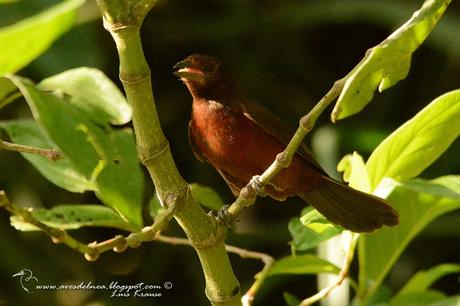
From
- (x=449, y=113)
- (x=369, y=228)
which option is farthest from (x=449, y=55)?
(x=449, y=113)

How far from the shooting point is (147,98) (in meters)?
1.16

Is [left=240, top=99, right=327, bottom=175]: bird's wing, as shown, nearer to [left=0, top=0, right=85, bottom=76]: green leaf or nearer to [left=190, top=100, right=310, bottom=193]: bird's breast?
[left=190, top=100, right=310, bottom=193]: bird's breast

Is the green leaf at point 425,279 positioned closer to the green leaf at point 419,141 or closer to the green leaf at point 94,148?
the green leaf at point 419,141

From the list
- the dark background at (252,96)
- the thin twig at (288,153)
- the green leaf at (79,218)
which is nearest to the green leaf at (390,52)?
the thin twig at (288,153)

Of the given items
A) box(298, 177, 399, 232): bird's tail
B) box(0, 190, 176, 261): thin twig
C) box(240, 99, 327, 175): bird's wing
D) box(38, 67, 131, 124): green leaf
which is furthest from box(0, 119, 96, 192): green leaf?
box(240, 99, 327, 175): bird's wing

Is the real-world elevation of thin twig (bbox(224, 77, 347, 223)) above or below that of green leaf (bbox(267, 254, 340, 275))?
above

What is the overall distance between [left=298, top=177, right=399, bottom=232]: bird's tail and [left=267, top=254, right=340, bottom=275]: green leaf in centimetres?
9

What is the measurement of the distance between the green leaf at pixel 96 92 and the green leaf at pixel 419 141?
0.41m

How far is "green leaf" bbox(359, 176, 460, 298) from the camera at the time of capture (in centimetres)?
158

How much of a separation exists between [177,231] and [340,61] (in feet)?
2.49

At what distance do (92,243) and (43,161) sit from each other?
0.46 metres

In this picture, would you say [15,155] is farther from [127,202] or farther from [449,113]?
[449,113]

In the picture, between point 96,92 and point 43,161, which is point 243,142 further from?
point 96,92

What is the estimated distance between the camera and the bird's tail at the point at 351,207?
5.53ft
